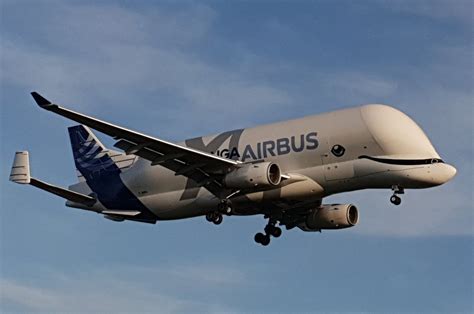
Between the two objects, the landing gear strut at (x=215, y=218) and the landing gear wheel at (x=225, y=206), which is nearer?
the landing gear wheel at (x=225, y=206)

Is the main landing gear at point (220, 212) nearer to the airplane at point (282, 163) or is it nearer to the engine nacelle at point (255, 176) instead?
the airplane at point (282, 163)

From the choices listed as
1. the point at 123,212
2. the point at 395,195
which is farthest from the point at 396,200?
the point at 123,212

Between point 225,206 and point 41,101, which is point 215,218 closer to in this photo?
point 225,206

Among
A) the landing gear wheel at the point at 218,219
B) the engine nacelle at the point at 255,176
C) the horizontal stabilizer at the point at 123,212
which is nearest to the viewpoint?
the engine nacelle at the point at 255,176

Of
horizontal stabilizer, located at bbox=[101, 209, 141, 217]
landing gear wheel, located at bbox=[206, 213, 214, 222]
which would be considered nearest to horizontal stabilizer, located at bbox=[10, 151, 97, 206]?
horizontal stabilizer, located at bbox=[101, 209, 141, 217]

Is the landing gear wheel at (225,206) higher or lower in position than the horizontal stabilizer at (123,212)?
lower

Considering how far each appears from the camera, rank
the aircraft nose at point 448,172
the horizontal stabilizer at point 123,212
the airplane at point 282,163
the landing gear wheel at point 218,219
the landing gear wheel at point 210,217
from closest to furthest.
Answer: the airplane at point 282,163 < the aircraft nose at point 448,172 < the landing gear wheel at point 218,219 < the landing gear wheel at point 210,217 < the horizontal stabilizer at point 123,212

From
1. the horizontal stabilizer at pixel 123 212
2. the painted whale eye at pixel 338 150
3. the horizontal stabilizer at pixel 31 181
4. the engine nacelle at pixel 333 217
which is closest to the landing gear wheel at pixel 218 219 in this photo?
the horizontal stabilizer at pixel 123 212

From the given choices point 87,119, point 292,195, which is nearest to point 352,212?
point 292,195

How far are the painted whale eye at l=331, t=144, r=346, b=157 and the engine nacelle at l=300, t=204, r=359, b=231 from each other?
665 centimetres

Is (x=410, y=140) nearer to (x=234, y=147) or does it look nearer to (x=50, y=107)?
(x=234, y=147)

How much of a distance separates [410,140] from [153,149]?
500 inches

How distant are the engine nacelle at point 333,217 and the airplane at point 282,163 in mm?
1311

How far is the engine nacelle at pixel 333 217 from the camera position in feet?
218
